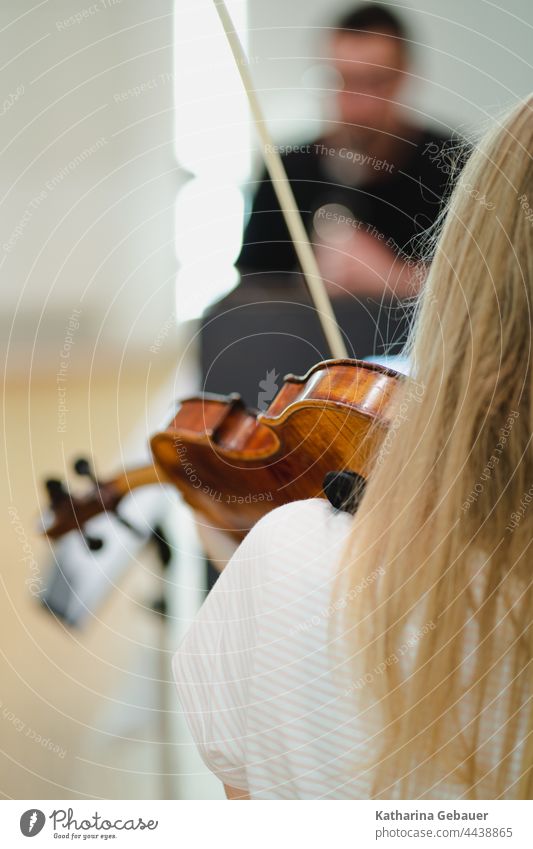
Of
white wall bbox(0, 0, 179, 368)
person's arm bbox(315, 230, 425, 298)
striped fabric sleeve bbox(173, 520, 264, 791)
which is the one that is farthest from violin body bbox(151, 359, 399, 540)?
white wall bbox(0, 0, 179, 368)

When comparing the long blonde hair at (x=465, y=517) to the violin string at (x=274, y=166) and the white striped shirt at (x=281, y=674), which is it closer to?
the white striped shirt at (x=281, y=674)

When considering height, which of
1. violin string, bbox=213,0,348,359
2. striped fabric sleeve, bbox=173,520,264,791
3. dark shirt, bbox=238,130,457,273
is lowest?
striped fabric sleeve, bbox=173,520,264,791

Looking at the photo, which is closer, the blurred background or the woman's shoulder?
the woman's shoulder

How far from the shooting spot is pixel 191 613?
120 cm

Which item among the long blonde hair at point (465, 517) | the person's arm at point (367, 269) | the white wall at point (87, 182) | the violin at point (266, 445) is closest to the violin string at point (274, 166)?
the violin at point (266, 445)

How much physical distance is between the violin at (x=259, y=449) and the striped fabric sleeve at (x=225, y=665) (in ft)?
0.27

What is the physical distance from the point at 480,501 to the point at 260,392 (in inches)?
17.7

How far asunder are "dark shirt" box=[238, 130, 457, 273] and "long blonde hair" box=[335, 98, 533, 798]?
49 cm

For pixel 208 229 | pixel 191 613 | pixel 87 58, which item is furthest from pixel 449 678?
pixel 87 58

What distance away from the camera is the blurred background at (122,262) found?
3.15ft

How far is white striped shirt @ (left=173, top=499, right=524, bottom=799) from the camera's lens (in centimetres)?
38

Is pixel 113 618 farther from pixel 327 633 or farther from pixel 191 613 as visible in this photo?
pixel 327 633

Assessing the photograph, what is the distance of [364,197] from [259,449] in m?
0.42

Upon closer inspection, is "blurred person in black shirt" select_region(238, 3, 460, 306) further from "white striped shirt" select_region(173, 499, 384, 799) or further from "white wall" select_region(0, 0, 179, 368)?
"white wall" select_region(0, 0, 179, 368)
